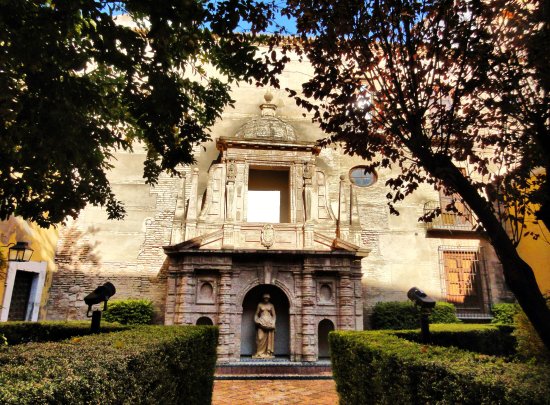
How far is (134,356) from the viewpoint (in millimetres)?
3586

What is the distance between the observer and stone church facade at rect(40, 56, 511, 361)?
1247 cm

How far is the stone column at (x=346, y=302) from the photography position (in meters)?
12.4

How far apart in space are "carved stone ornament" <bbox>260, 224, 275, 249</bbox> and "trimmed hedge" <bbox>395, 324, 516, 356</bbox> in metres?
5.53

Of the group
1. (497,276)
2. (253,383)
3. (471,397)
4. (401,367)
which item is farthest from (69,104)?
(497,276)

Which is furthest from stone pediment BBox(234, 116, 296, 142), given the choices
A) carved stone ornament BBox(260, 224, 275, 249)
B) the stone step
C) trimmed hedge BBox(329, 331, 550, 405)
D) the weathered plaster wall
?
trimmed hedge BBox(329, 331, 550, 405)

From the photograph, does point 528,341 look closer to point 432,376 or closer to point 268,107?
point 432,376

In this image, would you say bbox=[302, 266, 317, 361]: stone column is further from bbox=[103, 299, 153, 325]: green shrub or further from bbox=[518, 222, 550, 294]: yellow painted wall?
bbox=[518, 222, 550, 294]: yellow painted wall

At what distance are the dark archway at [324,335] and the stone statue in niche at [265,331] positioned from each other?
1.82 metres

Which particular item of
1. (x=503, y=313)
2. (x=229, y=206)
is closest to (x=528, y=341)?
(x=229, y=206)

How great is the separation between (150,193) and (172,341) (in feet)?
37.8

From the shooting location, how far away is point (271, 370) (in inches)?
429

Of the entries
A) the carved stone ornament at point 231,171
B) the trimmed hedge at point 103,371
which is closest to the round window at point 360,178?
the carved stone ornament at point 231,171

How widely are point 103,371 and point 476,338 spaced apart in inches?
395

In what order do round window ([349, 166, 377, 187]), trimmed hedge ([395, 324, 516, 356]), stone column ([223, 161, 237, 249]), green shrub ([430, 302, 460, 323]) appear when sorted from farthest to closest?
round window ([349, 166, 377, 187]), green shrub ([430, 302, 460, 323]), stone column ([223, 161, 237, 249]), trimmed hedge ([395, 324, 516, 356])
